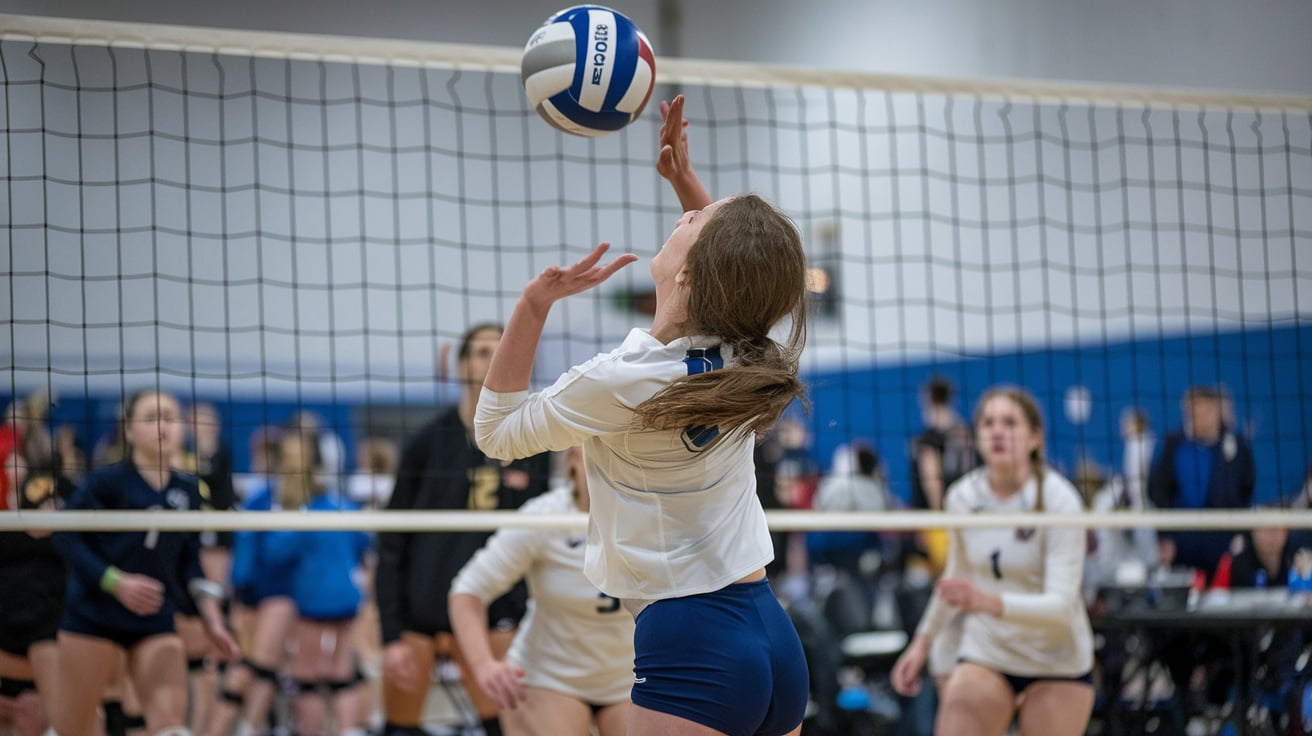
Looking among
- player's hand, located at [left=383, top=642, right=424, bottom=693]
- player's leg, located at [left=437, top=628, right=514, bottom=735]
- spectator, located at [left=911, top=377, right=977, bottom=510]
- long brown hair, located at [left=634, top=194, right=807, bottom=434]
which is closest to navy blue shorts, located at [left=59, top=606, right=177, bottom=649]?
player's hand, located at [left=383, top=642, right=424, bottom=693]

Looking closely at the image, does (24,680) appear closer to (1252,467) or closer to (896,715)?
(896,715)

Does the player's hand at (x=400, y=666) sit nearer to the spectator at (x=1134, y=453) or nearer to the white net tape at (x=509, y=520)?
the white net tape at (x=509, y=520)

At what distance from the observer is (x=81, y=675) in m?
4.82

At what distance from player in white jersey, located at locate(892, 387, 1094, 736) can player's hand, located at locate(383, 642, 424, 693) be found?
1.78 m

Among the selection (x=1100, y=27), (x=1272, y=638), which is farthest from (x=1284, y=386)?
(x=1272, y=638)

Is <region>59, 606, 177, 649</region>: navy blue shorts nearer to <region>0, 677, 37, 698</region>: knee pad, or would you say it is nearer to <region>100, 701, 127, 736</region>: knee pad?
<region>0, 677, 37, 698</region>: knee pad

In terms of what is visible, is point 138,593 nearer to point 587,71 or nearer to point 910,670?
point 587,71

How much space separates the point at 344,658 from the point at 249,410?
5052mm

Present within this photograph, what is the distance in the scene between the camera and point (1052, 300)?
10.6 metres

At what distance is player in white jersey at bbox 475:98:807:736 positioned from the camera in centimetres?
253

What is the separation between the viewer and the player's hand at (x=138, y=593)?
4754 mm

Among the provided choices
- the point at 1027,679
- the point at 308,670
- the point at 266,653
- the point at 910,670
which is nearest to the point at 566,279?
the point at 910,670

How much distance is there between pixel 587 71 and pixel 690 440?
4.39ft

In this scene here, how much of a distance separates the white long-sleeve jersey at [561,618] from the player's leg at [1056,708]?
1523 millimetres
